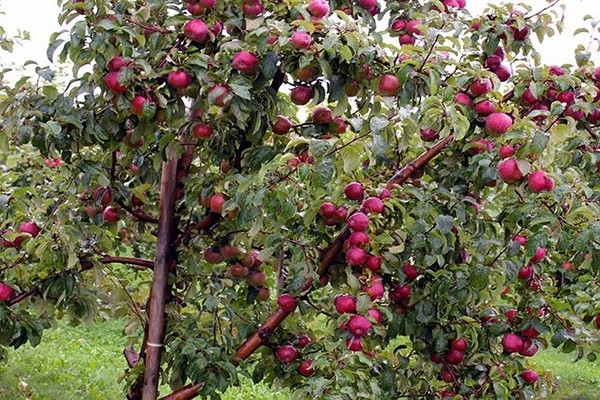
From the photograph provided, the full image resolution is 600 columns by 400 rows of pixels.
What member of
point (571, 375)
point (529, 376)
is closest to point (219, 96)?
point (529, 376)

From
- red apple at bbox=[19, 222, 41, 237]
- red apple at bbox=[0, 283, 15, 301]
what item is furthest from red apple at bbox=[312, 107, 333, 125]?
red apple at bbox=[0, 283, 15, 301]

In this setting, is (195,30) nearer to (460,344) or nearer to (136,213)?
(136,213)

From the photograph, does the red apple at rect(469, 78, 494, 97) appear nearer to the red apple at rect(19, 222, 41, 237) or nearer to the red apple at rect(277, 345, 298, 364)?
the red apple at rect(277, 345, 298, 364)

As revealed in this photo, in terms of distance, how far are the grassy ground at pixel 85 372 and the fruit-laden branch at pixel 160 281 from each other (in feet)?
5.44

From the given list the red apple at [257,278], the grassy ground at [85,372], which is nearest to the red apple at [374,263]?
the red apple at [257,278]

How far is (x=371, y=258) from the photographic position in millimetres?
1914

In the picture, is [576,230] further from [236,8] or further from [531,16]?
[236,8]

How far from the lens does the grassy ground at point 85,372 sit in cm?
436

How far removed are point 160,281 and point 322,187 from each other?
2.72 feet

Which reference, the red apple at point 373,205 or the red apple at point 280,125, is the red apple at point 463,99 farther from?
the red apple at point 280,125

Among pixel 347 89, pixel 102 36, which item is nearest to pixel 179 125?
pixel 102 36

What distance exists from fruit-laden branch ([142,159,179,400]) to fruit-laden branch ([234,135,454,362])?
28cm

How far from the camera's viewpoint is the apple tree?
5.85 ft

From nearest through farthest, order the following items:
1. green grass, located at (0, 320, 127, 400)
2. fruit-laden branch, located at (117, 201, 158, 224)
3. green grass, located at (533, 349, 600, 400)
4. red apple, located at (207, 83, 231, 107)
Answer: red apple, located at (207, 83, 231, 107), fruit-laden branch, located at (117, 201, 158, 224), green grass, located at (0, 320, 127, 400), green grass, located at (533, 349, 600, 400)
